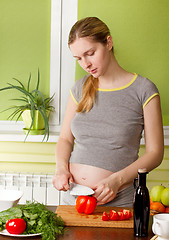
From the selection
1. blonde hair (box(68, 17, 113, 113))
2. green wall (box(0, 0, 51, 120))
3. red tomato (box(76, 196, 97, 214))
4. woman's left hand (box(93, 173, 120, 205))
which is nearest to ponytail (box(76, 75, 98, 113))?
blonde hair (box(68, 17, 113, 113))

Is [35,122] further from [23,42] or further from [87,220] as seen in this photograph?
[87,220]

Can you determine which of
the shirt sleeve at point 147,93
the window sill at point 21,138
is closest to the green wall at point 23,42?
the window sill at point 21,138

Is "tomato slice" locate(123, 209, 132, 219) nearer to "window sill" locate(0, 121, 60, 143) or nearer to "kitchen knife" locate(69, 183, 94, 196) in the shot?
"kitchen knife" locate(69, 183, 94, 196)

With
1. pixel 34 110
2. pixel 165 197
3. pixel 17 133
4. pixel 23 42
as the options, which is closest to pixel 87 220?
pixel 165 197

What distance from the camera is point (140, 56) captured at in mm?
3209

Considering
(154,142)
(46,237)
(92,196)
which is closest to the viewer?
(46,237)

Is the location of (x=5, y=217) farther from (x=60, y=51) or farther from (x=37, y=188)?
(x=60, y=51)

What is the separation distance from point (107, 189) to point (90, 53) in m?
0.67

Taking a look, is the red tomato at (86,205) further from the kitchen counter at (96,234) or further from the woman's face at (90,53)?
the woman's face at (90,53)

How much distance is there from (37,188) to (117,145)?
150 centimetres

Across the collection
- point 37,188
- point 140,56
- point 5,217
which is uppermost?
point 140,56

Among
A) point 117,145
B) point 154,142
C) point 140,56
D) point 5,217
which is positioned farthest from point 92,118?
point 140,56

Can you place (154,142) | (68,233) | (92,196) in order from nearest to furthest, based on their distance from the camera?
(68,233) → (92,196) → (154,142)

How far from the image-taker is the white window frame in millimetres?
3216
